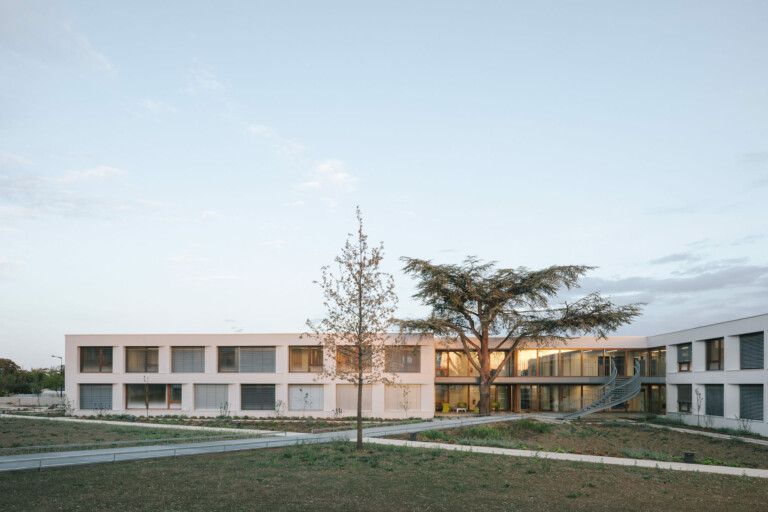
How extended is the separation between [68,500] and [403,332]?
95.1 ft

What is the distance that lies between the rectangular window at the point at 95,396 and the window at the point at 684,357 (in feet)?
124

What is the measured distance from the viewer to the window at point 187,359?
42.9 metres

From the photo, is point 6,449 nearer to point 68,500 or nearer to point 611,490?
point 68,500

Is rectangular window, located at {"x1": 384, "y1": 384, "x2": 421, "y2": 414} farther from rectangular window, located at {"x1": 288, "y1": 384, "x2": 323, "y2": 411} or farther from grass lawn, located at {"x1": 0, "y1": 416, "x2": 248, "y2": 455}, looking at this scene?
grass lawn, located at {"x1": 0, "y1": 416, "x2": 248, "y2": 455}

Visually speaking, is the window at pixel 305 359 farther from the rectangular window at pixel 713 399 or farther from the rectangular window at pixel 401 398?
the rectangular window at pixel 713 399

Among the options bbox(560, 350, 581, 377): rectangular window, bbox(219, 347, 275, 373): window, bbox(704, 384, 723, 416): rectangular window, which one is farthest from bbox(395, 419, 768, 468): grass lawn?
bbox(219, 347, 275, 373): window

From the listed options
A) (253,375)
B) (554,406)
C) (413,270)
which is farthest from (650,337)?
(253,375)

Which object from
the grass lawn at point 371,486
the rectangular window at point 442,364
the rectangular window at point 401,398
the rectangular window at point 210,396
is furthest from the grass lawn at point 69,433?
the rectangular window at point 442,364

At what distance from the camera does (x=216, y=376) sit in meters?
42.2

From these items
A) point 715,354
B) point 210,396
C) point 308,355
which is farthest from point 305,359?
point 715,354

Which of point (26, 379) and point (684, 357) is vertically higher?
point (684, 357)

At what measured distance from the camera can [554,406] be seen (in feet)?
155

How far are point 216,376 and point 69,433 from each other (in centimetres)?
1441

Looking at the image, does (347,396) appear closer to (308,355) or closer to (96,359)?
(308,355)
